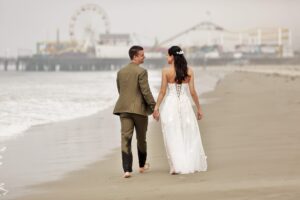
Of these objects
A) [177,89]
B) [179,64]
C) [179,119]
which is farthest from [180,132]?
[179,64]

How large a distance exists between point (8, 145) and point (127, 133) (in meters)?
3.77

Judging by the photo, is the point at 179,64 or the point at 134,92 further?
the point at 134,92

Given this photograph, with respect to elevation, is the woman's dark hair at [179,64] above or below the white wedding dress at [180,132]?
above

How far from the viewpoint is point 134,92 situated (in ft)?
19.7

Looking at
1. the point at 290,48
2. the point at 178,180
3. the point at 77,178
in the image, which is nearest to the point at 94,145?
the point at 77,178

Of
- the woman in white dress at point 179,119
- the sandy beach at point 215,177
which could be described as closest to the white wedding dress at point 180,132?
the woman in white dress at point 179,119

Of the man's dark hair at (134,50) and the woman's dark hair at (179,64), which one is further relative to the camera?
the man's dark hair at (134,50)

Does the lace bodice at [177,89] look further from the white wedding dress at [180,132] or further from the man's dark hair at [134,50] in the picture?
the man's dark hair at [134,50]

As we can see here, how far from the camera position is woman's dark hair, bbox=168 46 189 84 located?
5.91 metres

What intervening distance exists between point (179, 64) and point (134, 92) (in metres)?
0.49

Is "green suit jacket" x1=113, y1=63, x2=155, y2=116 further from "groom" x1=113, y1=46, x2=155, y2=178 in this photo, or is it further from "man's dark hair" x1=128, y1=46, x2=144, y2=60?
"man's dark hair" x1=128, y1=46, x2=144, y2=60

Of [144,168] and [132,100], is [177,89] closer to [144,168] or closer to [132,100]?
[132,100]

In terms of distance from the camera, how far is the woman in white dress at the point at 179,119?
5883mm

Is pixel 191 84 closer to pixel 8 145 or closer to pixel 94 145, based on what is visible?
pixel 94 145
